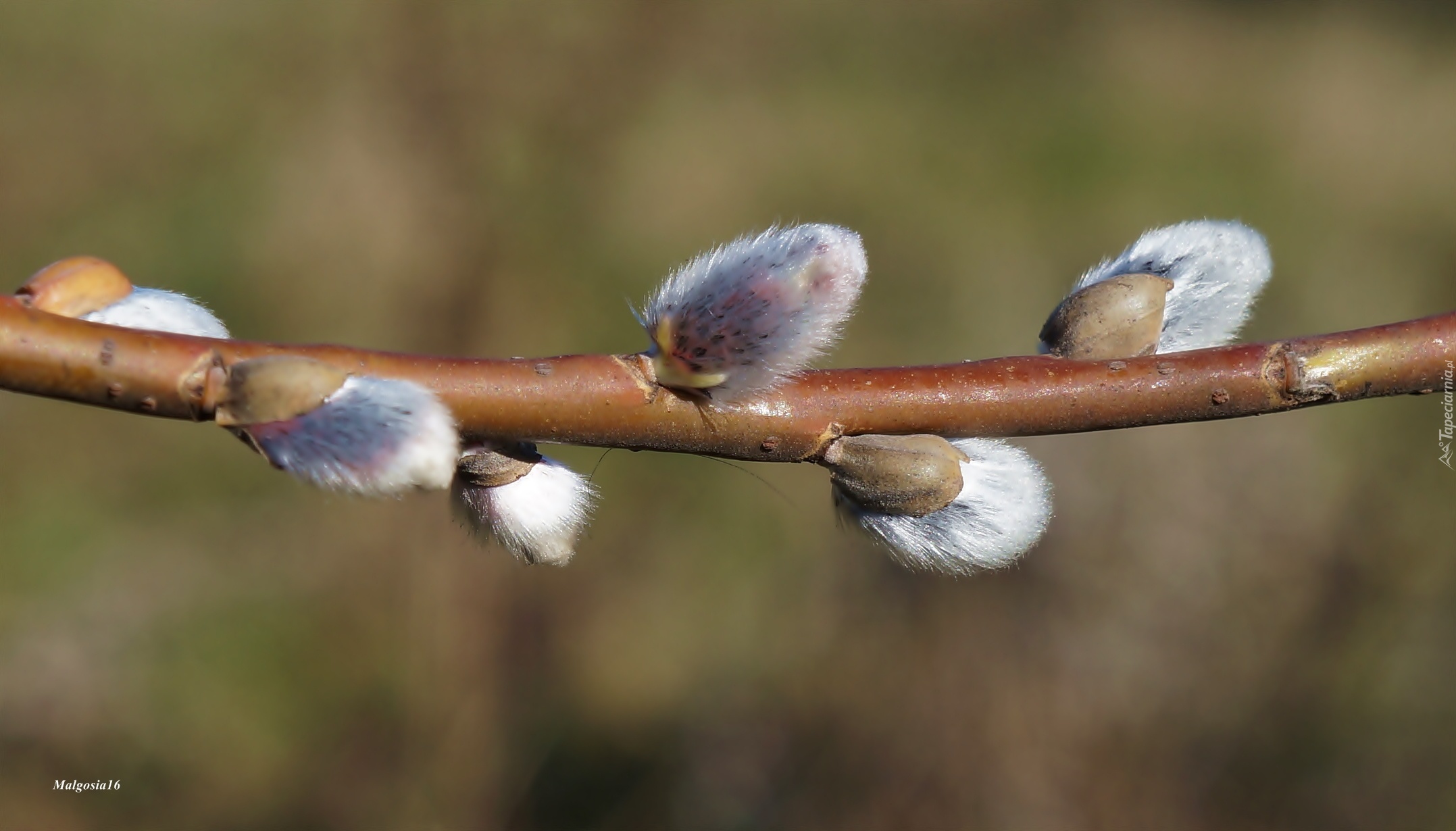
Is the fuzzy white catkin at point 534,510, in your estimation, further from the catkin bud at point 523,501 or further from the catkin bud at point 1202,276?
the catkin bud at point 1202,276

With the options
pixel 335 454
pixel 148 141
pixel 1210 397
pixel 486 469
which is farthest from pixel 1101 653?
pixel 148 141

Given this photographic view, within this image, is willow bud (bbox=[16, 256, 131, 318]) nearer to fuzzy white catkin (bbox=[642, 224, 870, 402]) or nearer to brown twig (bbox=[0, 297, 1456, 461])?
brown twig (bbox=[0, 297, 1456, 461])

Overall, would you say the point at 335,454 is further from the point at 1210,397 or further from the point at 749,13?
the point at 749,13

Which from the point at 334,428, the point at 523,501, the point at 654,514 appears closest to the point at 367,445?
the point at 334,428

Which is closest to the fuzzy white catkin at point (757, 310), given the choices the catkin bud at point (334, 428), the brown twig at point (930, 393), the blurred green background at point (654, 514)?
the brown twig at point (930, 393)

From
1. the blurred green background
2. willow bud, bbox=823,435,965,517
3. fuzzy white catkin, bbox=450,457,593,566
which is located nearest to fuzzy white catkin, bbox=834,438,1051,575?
willow bud, bbox=823,435,965,517

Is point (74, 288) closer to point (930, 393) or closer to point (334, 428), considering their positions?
point (334, 428)
